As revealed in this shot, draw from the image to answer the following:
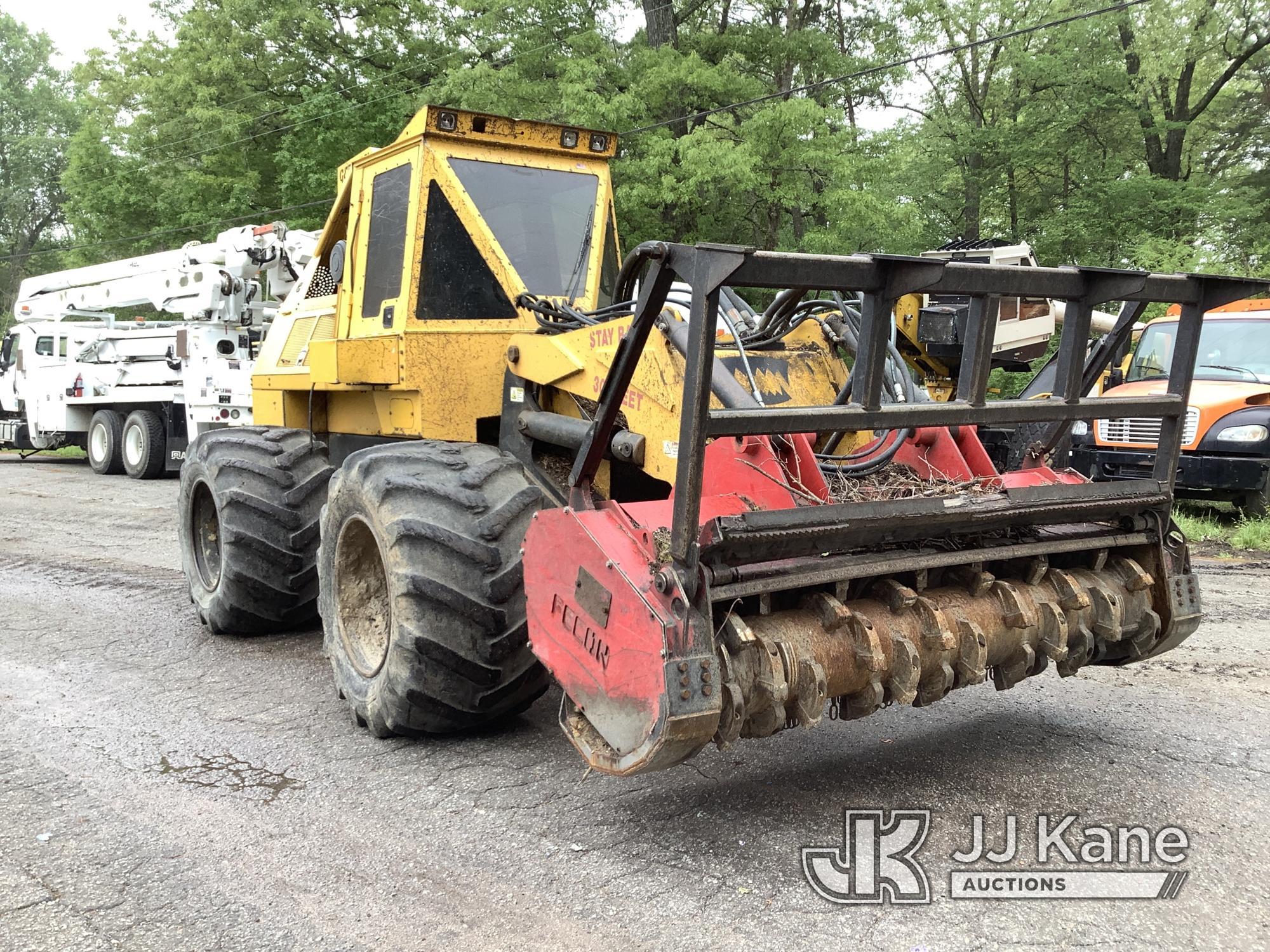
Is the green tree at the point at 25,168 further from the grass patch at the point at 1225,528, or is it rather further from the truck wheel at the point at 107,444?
the grass patch at the point at 1225,528

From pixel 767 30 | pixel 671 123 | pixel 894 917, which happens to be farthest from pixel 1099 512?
pixel 767 30

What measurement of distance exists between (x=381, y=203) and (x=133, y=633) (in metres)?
3.02

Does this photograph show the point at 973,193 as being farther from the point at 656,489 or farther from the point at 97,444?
the point at 656,489

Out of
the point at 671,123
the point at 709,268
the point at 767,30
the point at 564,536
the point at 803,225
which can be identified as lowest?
the point at 564,536

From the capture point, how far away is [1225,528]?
10.1 meters

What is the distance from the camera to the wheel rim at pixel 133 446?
56.0 ft

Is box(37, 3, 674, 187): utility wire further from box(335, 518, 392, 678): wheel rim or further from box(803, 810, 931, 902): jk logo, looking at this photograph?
box(803, 810, 931, 902): jk logo

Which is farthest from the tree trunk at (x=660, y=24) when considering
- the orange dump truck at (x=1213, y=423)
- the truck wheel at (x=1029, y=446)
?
the truck wheel at (x=1029, y=446)

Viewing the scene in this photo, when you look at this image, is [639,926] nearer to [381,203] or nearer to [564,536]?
[564,536]

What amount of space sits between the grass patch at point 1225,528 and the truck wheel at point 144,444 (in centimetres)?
1415

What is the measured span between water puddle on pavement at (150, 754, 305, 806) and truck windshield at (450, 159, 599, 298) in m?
2.50

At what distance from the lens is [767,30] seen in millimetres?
17172

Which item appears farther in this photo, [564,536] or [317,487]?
[317,487]

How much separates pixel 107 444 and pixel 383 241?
14.5 m
